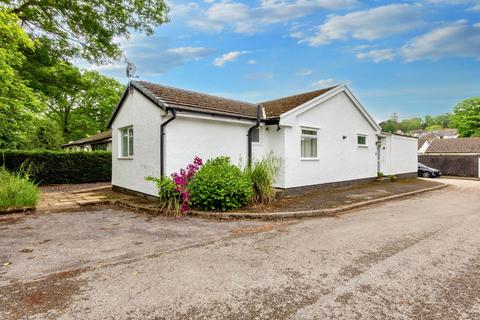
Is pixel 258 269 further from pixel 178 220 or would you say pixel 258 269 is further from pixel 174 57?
pixel 174 57

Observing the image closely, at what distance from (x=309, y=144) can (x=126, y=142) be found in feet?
27.1

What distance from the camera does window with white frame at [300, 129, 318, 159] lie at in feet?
39.4

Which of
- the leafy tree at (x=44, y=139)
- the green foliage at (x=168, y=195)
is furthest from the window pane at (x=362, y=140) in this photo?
the leafy tree at (x=44, y=139)

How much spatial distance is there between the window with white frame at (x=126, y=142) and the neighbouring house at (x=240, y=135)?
1.7 inches

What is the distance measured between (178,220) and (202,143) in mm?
3420

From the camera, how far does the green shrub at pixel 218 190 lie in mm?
7754

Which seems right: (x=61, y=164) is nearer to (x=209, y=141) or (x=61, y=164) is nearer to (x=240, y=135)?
(x=209, y=141)

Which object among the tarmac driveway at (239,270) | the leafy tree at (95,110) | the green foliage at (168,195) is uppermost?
the leafy tree at (95,110)

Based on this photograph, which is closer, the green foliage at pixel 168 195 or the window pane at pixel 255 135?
the green foliage at pixel 168 195

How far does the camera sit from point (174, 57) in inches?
765

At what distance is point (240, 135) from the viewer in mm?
10914

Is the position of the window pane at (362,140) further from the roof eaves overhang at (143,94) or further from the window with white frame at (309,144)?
the roof eaves overhang at (143,94)

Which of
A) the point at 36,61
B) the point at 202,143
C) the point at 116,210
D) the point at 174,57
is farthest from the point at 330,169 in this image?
the point at 36,61

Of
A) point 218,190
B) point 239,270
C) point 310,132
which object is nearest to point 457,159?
point 310,132
